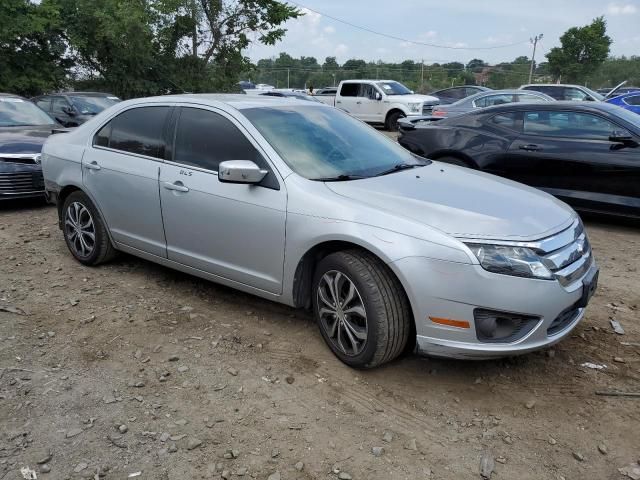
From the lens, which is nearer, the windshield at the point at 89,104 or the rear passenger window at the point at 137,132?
the rear passenger window at the point at 137,132

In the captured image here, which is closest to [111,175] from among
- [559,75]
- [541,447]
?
[541,447]

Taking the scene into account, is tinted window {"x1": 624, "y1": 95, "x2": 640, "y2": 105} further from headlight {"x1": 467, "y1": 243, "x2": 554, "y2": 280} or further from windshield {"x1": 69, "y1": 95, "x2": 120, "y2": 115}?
headlight {"x1": 467, "y1": 243, "x2": 554, "y2": 280}

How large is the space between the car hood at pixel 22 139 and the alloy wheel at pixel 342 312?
18.5ft

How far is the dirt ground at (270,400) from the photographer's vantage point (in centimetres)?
256

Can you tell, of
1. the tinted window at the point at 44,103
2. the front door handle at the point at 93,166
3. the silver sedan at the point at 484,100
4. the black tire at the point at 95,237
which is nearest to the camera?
the front door handle at the point at 93,166

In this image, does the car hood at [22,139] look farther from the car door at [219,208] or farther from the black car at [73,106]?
the car door at [219,208]

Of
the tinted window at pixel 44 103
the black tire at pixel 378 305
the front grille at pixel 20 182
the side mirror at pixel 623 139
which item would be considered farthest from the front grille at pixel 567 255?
Result: the tinted window at pixel 44 103

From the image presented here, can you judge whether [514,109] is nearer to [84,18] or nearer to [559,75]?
[84,18]

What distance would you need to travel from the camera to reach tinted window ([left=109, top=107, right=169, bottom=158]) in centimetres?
429

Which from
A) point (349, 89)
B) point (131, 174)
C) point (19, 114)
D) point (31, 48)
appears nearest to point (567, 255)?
point (131, 174)

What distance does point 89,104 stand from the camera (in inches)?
475

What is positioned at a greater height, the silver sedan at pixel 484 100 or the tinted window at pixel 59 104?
the silver sedan at pixel 484 100

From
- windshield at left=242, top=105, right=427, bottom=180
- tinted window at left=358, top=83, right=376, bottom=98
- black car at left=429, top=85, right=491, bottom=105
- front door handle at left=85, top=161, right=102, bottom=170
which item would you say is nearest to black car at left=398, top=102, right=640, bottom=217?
windshield at left=242, top=105, right=427, bottom=180

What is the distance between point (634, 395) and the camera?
304cm
